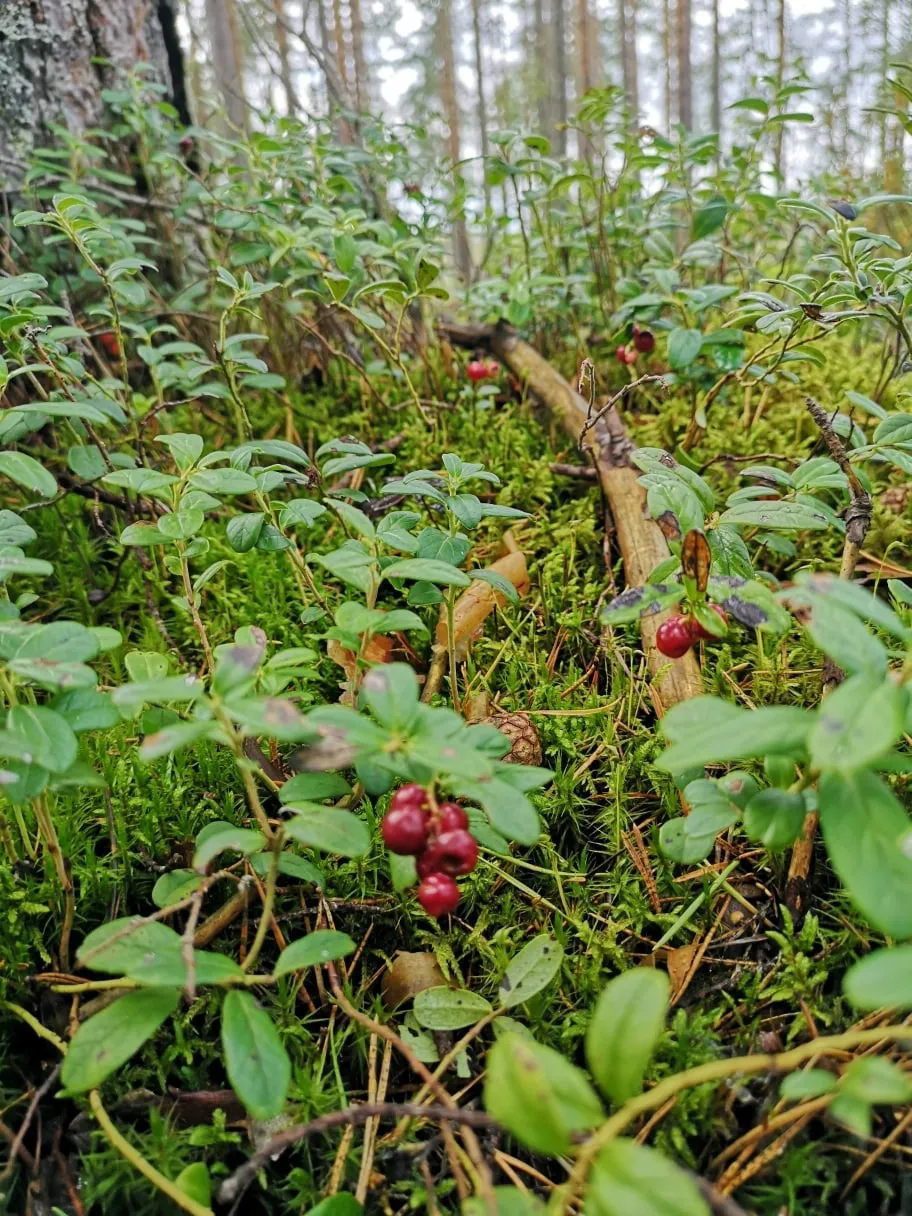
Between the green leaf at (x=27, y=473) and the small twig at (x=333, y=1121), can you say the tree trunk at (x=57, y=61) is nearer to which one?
the green leaf at (x=27, y=473)

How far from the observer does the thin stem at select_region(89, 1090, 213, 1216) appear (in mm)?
991

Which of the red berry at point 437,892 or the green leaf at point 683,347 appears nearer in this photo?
the red berry at point 437,892

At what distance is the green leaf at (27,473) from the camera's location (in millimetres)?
1357

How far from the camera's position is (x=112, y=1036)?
3.34 ft

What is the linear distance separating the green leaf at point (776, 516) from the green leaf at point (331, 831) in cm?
88

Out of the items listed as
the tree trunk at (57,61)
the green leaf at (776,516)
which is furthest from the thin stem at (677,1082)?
the tree trunk at (57,61)

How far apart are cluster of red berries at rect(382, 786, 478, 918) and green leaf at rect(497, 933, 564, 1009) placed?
0.33 meters

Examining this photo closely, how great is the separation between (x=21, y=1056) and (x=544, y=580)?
1.56 meters

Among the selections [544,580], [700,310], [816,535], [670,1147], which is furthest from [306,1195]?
[700,310]

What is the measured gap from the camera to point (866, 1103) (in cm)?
80

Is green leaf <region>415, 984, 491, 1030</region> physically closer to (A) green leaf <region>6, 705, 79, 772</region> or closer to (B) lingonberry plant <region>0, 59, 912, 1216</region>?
(B) lingonberry plant <region>0, 59, 912, 1216</region>

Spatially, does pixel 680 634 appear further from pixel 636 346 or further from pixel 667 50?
pixel 667 50

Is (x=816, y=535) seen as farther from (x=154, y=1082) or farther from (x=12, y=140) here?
(x=12, y=140)

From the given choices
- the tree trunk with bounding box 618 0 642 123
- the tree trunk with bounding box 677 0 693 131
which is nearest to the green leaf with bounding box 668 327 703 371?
the tree trunk with bounding box 677 0 693 131
